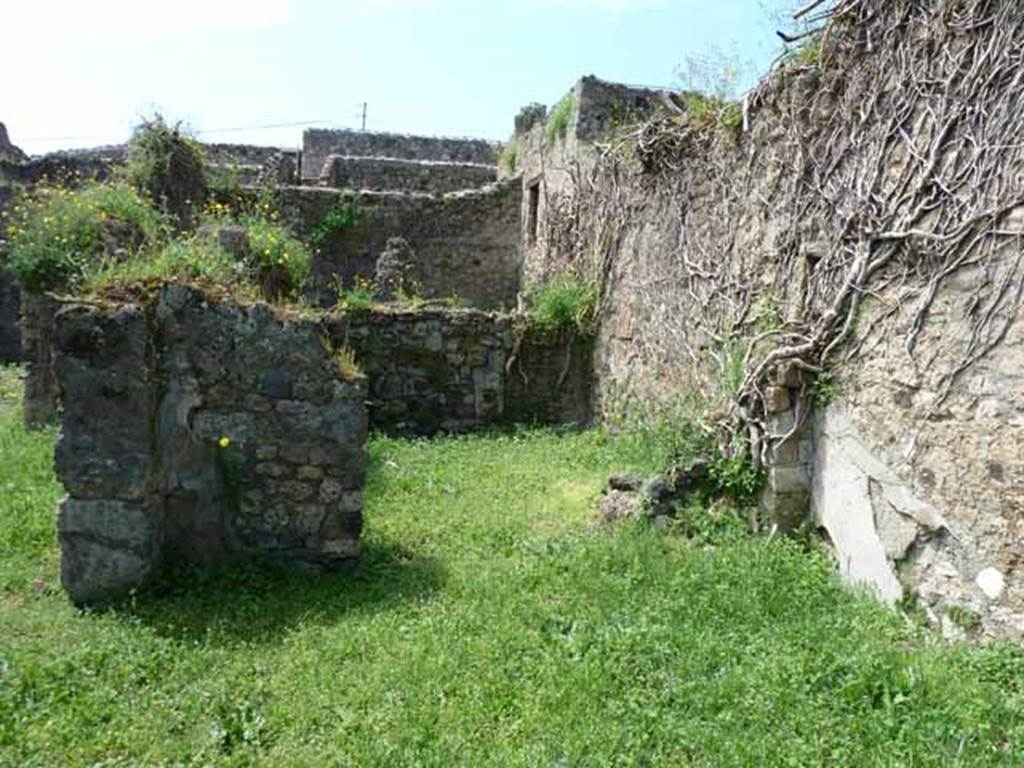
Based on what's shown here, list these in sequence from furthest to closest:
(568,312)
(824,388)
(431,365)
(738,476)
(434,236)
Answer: (434,236) → (568,312) → (431,365) → (738,476) → (824,388)

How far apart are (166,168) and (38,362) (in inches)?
170

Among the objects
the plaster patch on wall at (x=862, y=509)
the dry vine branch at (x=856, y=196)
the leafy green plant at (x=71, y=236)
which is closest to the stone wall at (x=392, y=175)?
the leafy green plant at (x=71, y=236)

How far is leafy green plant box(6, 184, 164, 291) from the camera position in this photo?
859 centimetres

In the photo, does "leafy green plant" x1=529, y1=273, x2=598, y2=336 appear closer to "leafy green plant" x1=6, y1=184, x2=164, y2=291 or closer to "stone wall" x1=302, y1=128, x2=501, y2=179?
"leafy green plant" x1=6, y1=184, x2=164, y2=291

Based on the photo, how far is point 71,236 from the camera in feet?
29.0

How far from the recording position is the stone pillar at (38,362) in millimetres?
8711

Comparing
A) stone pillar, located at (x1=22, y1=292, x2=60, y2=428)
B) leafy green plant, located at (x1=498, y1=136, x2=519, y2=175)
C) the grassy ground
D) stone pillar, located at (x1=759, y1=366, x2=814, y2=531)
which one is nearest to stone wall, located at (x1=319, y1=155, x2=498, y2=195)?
leafy green plant, located at (x1=498, y1=136, x2=519, y2=175)

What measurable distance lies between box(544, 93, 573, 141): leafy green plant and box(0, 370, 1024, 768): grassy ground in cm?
793

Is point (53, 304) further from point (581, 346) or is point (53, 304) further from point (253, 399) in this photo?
point (581, 346)

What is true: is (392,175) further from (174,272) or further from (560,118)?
(174,272)

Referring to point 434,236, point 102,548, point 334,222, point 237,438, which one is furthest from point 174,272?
point 434,236

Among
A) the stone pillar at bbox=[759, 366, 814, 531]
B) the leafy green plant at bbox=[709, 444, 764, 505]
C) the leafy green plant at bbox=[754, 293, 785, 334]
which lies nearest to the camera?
the stone pillar at bbox=[759, 366, 814, 531]

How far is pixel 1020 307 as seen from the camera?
401 centimetres

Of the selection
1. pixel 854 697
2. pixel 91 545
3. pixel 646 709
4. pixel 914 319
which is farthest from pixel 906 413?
pixel 91 545
